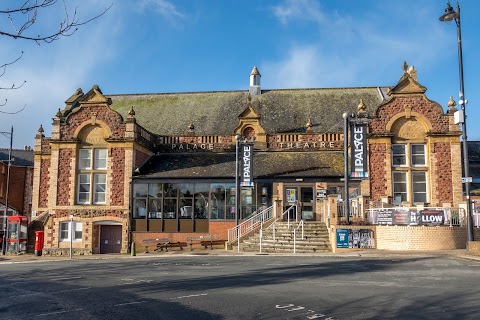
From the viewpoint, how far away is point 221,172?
93.4 ft

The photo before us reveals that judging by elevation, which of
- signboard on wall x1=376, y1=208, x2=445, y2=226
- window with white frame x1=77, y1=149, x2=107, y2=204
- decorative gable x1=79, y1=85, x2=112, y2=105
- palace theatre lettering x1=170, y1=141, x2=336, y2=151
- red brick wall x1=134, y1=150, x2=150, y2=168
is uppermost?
decorative gable x1=79, y1=85, x2=112, y2=105

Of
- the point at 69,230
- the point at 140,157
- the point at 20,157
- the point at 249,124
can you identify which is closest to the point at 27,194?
the point at 20,157

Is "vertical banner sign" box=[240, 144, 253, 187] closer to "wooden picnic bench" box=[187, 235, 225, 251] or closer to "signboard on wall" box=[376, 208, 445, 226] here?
"wooden picnic bench" box=[187, 235, 225, 251]

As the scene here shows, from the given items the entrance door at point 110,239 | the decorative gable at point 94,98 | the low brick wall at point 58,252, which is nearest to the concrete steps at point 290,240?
the entrance door at point 110,239

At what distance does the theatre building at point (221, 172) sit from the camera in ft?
88.2

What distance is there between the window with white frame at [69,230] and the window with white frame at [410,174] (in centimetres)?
1860

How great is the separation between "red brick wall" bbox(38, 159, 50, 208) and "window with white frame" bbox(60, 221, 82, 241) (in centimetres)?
500

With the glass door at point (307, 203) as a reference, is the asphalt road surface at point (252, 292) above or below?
below

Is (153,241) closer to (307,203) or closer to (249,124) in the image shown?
(307,203)

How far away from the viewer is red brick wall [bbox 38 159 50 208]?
32.7 m

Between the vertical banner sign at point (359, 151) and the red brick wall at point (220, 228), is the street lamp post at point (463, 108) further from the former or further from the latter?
the red brick wall at point (220, 228)

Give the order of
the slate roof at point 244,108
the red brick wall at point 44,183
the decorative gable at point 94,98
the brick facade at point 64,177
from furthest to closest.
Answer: the slate roof at point 244,108, the red brick wall at point 44,183, the decorative gable at point 94,98, the brick facade at point 64,177

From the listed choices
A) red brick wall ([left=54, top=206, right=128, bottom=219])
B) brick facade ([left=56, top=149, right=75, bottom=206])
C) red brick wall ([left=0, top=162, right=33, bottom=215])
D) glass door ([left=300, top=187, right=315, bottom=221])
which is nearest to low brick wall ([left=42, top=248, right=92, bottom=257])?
red brick wall ([left=54, top=206, right=128, bottom=219])

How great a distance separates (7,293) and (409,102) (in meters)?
23.2
